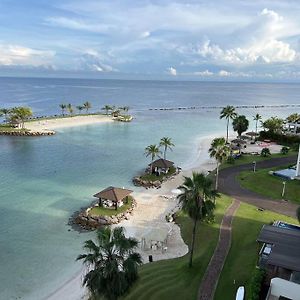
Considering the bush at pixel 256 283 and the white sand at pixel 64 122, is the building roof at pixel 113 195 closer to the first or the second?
the bush at pixel 256 283

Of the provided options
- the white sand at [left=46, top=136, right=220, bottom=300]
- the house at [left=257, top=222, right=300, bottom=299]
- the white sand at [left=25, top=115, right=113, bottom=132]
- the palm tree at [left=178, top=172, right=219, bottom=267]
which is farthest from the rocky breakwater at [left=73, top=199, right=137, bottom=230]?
the white sand at [left=25, top=115, right=113, bottom=132]

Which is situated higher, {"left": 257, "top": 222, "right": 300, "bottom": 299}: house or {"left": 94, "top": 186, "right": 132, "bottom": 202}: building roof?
{"left": 257, "top": 222, "right": 300, "bottom": 299}: house

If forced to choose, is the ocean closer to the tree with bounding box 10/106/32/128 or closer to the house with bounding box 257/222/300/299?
the tree with bounding box 10/106/32/128

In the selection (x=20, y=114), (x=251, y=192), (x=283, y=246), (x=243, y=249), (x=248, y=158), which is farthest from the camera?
(x=20, y=114)

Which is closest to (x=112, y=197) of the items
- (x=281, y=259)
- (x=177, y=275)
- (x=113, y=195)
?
(x=113, y=195)

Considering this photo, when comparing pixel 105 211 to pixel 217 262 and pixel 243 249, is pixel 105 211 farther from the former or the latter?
pixel 243 249
